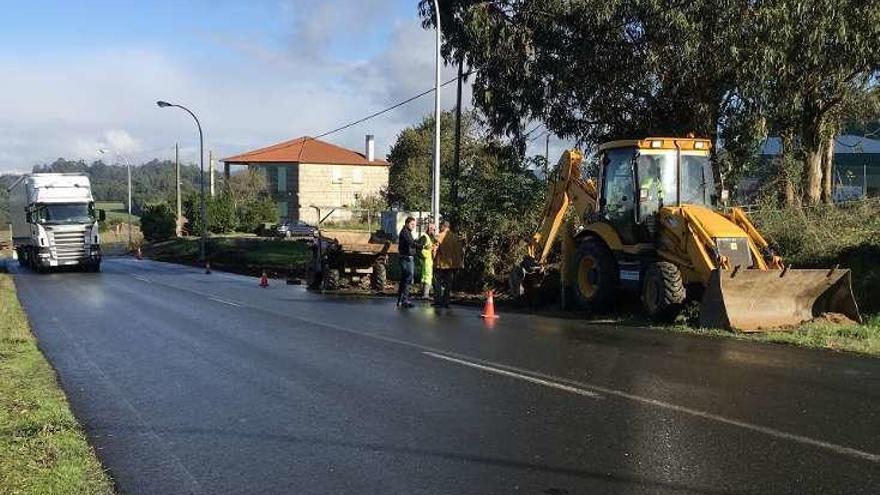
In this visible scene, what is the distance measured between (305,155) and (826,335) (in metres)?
80.1

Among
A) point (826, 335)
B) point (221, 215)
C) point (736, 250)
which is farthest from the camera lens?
point (221, 215)

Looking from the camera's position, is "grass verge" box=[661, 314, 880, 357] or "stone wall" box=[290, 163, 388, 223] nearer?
"grass verge" box=[661, 314, 880, 357]

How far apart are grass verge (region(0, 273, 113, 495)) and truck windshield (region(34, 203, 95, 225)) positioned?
24516mm

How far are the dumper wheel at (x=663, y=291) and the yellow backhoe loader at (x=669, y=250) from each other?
0.05 feet

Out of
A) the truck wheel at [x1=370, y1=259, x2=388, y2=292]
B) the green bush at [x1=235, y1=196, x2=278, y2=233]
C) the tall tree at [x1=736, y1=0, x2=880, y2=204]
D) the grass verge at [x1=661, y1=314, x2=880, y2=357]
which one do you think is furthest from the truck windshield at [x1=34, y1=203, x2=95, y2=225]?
the green bush at [x1=235, y1=196, x2=278, y2=233]

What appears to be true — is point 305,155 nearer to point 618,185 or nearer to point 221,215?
point 221,215

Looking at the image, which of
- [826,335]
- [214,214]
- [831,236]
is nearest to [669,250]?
[826,335]

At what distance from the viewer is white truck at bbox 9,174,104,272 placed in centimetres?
3222

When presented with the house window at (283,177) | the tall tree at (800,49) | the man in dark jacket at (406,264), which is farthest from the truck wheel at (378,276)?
the house window at (283,177)

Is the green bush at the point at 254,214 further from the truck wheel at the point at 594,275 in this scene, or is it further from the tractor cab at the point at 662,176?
the tractor cab at the point at 662,176

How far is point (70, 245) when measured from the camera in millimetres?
32406

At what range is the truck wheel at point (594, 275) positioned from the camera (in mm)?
15344

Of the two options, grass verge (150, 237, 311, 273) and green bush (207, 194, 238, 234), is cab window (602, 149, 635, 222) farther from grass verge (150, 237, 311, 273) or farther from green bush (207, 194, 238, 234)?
green bush (207, 194, 238, 234)

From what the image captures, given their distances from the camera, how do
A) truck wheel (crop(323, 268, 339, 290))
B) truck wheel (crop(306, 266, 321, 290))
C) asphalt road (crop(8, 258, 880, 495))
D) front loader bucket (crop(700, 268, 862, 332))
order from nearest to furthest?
asphalt road (crop(8, 258, 880, 495)) → front loader bucket (crop(700, 268, 862, 332)) → truck wheel (crop(323, 268, 339, 290)) → truck wheel (crop(306, 266, 321, 290))
